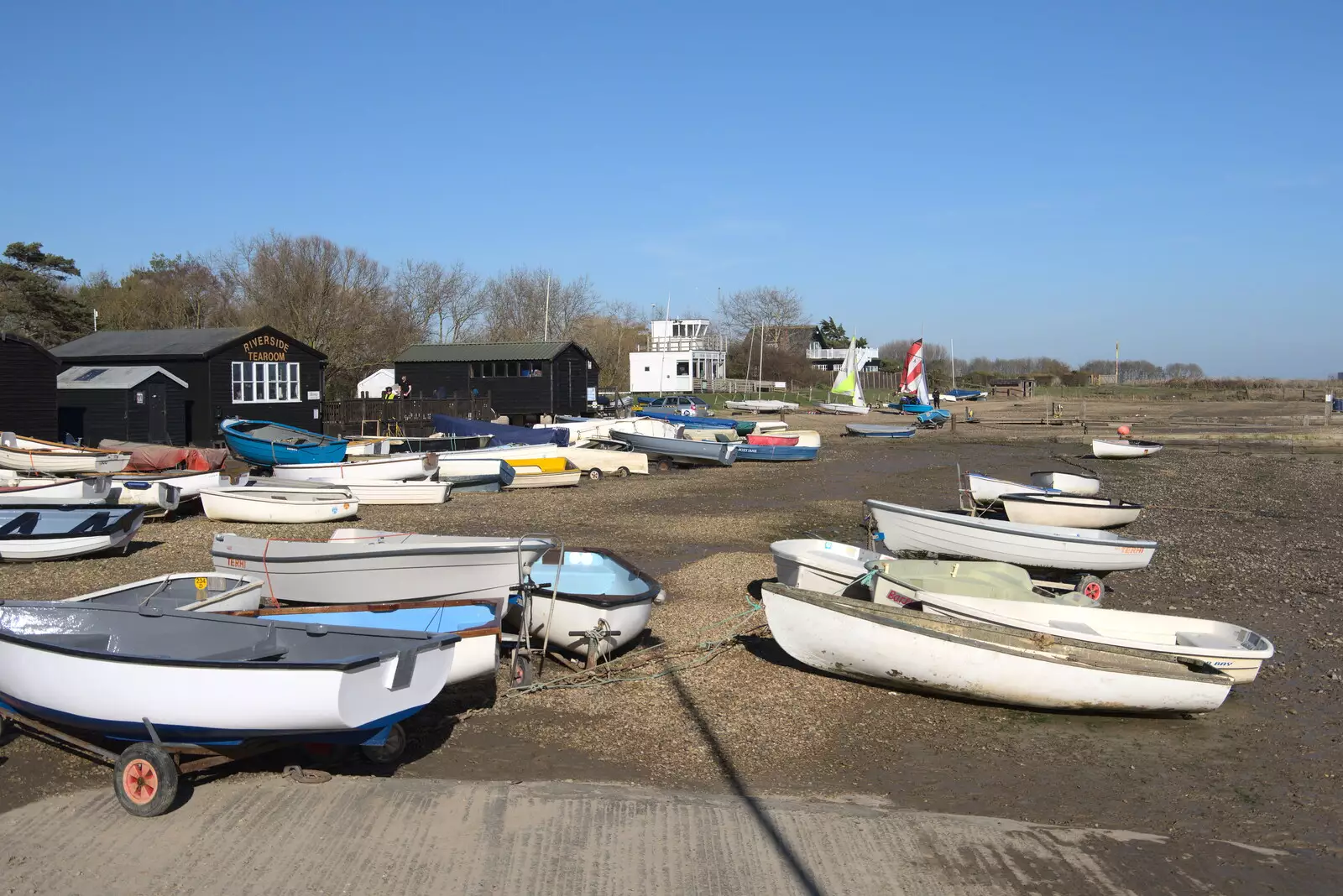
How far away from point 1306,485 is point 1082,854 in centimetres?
2876

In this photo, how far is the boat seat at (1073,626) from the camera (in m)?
11.6

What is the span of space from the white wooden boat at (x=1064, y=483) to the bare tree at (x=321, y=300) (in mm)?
38783

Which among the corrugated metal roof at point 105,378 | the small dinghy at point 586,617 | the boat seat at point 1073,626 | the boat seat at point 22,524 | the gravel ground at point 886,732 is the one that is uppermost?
the corrugated metal roof at point 105,378

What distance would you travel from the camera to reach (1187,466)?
3784cm

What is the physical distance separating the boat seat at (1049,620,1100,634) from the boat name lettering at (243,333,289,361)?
31.1 meters

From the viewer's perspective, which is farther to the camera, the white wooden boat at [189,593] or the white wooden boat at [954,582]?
the white wooden boat at [954,582]

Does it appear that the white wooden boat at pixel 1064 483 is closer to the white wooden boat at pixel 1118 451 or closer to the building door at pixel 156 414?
the white wooden boat at pixel 1118 451

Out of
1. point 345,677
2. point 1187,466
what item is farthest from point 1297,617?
point 1187,466

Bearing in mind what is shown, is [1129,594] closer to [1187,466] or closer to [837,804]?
[837,804]

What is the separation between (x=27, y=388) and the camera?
2953cm

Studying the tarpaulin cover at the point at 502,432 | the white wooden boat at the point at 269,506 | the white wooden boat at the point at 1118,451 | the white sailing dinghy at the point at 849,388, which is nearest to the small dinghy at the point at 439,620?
the white wooden boat at the point at 269,506

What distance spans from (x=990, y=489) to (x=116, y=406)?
26.1m

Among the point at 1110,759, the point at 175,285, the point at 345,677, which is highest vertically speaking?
the point at 175,285

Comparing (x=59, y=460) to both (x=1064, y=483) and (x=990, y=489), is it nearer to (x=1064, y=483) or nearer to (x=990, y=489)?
(x=990, y=489)
